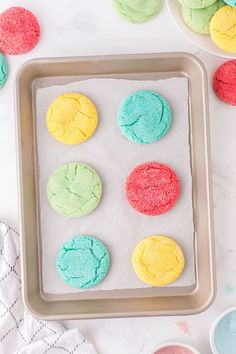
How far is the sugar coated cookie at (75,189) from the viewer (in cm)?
114

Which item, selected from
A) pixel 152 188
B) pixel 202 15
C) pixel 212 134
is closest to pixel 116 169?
pixel 152 188

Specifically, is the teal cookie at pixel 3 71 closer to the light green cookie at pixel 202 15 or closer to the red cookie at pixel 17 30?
the red cookie at pixel 17 30

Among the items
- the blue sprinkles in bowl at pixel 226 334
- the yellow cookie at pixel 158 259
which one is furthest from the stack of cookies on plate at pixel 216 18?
the blue sprinkles in bowl at pixel 226 334

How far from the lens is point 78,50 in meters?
1.17

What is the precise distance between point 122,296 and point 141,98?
34cm

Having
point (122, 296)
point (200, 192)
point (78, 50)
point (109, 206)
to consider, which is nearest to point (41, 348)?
point (122, 296)

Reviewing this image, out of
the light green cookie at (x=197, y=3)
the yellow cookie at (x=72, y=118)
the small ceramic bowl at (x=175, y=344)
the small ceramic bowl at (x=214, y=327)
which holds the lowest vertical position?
the small ceramic bowl at (x=175, y=344)

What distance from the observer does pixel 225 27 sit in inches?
42.2

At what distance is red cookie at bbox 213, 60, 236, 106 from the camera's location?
44.8 inches

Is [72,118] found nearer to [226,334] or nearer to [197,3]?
[197,3]

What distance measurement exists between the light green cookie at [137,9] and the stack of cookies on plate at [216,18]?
7cm

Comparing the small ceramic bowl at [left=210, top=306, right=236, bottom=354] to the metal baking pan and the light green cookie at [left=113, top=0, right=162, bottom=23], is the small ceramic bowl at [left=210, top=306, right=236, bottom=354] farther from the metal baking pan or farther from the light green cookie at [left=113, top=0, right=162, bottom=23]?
the light green cookie at [left=113, top=0, right=162, bottom=23]

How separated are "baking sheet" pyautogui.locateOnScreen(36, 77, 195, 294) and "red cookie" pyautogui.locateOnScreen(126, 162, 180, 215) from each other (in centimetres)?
2

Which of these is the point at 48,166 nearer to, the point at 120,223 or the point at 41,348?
the point at 120,223
